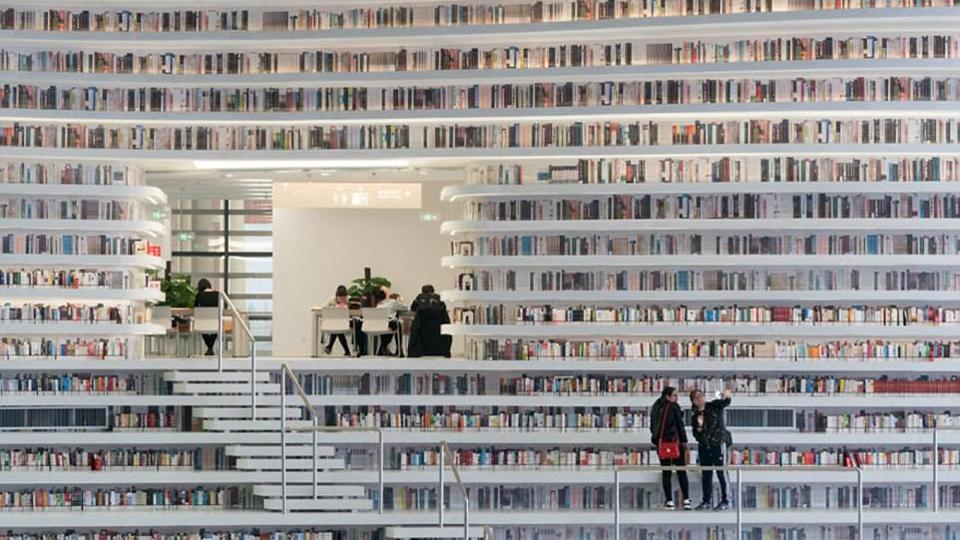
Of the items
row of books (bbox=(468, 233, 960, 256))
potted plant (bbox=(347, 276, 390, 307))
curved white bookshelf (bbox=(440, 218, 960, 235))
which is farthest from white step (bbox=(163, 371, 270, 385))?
potted plant (bbox=(347, 276, 390, 307))

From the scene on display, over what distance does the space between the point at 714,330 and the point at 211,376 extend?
4286mm

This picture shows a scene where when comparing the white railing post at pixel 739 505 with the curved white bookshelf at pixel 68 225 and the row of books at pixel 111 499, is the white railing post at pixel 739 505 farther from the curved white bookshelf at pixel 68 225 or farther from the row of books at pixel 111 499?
the curved white bookshelf at pixel 68 225

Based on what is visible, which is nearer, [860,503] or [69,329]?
[860,503]

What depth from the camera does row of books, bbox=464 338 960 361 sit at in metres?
17.0

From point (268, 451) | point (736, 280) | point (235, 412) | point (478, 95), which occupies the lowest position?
point (268, 451)

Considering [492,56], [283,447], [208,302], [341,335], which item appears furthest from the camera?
[341,335]

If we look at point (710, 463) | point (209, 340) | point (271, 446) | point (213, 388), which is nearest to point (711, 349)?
point (710, 463)

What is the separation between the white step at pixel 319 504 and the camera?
52.6 ft

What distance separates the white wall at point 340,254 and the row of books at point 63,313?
14.8ft

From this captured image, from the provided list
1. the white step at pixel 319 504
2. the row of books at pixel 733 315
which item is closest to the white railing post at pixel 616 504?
the row of books at pixel 733 315

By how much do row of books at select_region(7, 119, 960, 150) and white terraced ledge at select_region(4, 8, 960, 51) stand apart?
736 mm

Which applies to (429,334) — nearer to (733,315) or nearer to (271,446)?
(271,446)

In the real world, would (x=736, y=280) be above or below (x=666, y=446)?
above

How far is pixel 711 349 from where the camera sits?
673 inches
